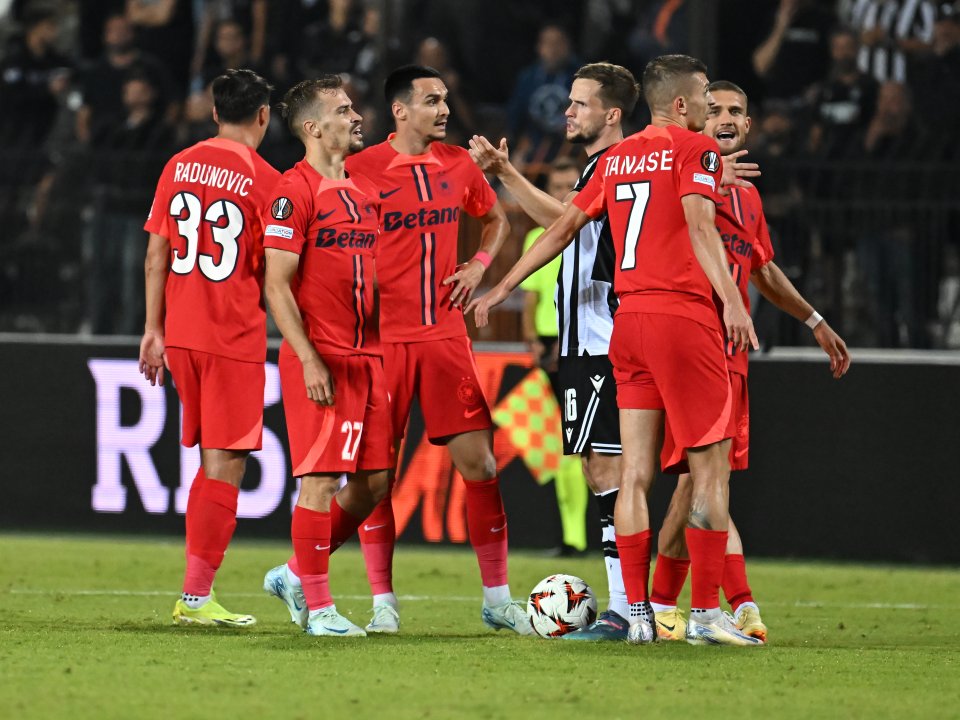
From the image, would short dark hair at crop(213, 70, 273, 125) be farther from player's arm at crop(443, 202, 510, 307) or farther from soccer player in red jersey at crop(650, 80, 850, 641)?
soccer player in red jersey at crop(650, 80, 850, 641)

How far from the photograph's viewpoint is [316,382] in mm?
6277

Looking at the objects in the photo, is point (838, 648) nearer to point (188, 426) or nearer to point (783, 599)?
point (783, 599)

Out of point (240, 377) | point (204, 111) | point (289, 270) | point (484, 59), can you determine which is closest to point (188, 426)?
point (240, 377)

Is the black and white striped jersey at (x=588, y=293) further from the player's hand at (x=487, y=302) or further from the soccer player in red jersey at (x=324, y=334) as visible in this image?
the soccer player in red jersey at (x=324, y=334)

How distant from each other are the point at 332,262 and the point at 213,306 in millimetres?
748

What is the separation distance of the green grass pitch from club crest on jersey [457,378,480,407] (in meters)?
0.98

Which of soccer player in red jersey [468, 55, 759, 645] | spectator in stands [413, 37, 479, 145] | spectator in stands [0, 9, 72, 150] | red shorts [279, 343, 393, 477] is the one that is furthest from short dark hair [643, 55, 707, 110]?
spectator in stands [0, 9, 72, 150]

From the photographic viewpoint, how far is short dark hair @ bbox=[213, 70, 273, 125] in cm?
711

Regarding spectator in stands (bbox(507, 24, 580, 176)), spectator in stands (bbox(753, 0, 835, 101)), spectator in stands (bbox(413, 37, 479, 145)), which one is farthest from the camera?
spectator in stands (bbox(753, 0, 835, 101))

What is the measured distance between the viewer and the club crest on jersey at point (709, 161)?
20.1 ft

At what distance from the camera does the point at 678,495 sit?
6793 mm

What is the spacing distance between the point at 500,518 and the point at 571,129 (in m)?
1.71

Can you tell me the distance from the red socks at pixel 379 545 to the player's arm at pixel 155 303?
3.64 ft

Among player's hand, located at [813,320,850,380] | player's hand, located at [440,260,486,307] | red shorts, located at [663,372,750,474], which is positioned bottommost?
red shorts, located at [663,372,750,474]
